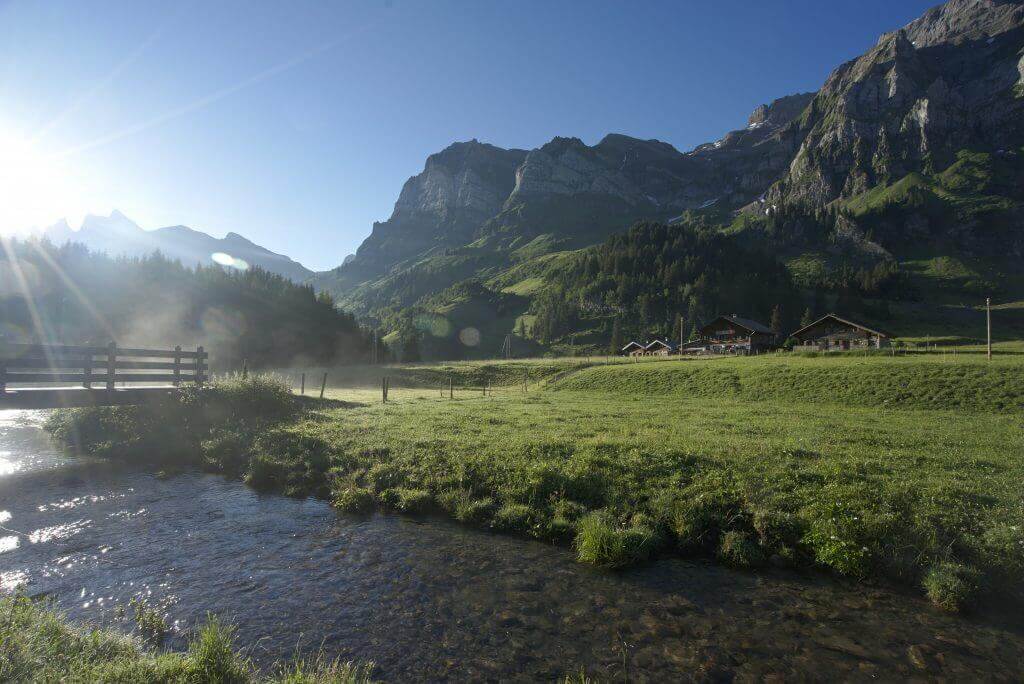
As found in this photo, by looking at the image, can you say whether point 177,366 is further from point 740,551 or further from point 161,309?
point 161,309

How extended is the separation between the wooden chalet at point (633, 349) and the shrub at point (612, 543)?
444 feet

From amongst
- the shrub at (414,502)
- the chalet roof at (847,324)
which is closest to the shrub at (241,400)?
the shrub at (414,502)

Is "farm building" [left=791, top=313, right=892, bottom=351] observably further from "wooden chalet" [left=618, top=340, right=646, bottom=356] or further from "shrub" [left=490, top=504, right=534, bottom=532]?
"shrub" [left=490, top=504, right=534, bottom=532]

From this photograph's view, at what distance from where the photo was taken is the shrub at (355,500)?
14.1 metres

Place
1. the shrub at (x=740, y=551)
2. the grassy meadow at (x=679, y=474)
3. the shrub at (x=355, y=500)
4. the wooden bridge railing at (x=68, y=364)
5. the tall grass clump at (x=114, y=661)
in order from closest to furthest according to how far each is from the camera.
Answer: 1. the tall grass clump at (x=114, y=661)
2. the grassy meadow at (x=679, y=474)
3. the shrub at (x=740, y=551)
4. the shrub at (x=355, y=500)
5. the wooden bridge railing at (x=68, y=364)

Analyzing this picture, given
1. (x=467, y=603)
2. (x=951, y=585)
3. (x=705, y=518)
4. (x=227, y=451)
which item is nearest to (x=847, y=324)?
(x=705, y=518)

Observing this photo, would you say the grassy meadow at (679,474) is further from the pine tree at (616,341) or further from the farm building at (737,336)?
the pine tree at (616,341)

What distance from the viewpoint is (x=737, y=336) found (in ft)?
367

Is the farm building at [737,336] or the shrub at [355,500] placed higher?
the farm building at [737,336]

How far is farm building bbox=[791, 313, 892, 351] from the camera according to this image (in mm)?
94562

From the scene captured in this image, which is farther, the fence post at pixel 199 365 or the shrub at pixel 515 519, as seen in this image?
the fence post at pixel 199 365

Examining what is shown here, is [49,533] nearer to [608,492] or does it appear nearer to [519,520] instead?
[519,520]

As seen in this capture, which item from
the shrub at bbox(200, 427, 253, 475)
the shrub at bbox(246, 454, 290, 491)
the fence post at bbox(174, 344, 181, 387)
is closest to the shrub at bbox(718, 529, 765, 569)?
the shrub at bbox(246, 454, 290, 491)

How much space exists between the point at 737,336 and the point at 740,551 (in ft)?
372
